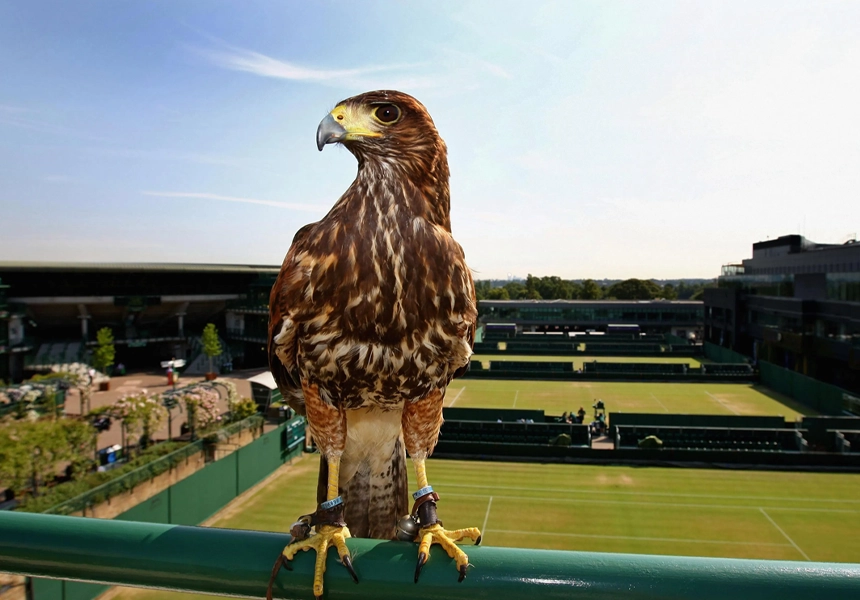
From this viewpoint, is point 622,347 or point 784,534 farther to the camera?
point 622,347

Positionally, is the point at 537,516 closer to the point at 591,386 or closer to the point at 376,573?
the point at 376,573

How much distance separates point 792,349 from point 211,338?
40937 millimetres

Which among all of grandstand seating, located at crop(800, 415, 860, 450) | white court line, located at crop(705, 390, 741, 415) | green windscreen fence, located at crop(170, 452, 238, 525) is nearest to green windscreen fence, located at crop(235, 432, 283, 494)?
green windscreen fence, located at crop(170, 452, 238, 525)

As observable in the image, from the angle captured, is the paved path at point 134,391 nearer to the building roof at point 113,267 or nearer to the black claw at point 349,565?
the building roof at point 113,267

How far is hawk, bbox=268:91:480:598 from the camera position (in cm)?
219

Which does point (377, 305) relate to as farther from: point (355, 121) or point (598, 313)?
point (598, 313)

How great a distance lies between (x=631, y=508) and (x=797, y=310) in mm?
28113

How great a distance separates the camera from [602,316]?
2694 inches

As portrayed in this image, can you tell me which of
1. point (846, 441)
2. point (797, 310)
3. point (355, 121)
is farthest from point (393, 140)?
point (797, 310)

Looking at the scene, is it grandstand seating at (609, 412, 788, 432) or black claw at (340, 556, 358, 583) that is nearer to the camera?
black claw at (340, 556, 358, 583)

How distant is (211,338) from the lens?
133 ft

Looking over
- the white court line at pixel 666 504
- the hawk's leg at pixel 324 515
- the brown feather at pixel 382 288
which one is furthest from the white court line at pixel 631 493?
the brown feather at pixel 382 288

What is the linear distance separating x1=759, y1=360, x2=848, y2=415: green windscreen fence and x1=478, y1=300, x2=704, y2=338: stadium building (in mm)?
32621

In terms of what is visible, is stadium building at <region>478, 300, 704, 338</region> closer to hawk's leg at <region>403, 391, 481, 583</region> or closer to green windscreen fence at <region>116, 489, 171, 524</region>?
green windscreen fence at <region>116, 489, 171, 524</region>
